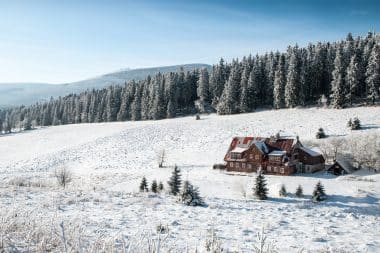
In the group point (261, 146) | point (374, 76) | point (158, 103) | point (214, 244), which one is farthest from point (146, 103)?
point (214, 244)

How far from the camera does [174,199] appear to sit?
882 inches

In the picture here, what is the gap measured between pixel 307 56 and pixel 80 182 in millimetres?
68479

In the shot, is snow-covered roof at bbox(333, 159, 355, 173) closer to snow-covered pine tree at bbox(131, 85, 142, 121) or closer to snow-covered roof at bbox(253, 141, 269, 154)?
snow-covered roof at bbox(253, 141, 269, 154)

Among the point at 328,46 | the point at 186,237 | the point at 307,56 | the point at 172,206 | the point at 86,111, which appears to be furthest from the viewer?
the point at 86,111

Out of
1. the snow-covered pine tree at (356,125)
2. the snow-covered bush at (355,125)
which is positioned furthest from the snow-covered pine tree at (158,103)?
the snow-covered pine tree at (356,125)

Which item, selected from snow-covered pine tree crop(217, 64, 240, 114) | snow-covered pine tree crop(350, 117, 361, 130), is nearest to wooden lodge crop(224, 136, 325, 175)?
snow-covered pine tree crop(350, 117, 361, 130)

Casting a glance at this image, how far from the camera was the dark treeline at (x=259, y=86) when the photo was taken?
77625 millimetres

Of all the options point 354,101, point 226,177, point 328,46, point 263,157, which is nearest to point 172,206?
point 226,177

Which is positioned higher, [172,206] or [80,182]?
[172,206]

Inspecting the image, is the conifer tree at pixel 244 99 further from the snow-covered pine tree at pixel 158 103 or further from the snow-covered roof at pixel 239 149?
the snow-covered roof at pixel 239 149

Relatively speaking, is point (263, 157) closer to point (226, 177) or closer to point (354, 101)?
point (226, 177)

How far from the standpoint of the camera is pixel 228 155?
5147 centimetres

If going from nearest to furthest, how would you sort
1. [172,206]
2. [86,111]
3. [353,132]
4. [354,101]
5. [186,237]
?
[186,237] → [172,206] → [353,132] → [354,101] → [86,111]

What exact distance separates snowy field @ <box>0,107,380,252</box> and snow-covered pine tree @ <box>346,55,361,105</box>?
653cm
